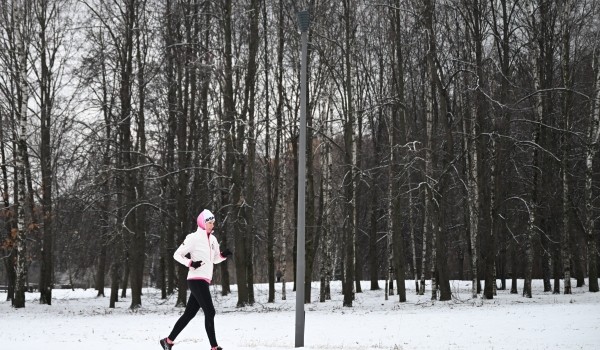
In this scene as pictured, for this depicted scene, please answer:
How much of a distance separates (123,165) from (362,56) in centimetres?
1219

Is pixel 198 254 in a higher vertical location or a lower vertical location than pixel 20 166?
lower

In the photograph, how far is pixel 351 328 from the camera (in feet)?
54.5

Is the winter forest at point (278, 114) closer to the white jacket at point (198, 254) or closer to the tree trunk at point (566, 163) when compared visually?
the tree trunk at point (566, 163)

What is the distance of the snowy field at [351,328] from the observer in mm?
12508

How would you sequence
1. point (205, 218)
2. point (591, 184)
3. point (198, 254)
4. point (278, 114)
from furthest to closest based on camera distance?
point (278, 114)
point (591, 184)
point (205, 218)
point (198, 254)

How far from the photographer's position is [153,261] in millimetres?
52938

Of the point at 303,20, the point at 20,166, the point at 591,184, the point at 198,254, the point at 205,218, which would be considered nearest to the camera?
the point at 198,254

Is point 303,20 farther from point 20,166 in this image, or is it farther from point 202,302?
point 20,166

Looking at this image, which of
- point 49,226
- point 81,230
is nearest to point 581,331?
point 81,230

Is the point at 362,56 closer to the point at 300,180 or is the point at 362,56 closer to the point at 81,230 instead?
the point at 81,230

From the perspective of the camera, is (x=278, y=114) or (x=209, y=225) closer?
(x=209, y=225)

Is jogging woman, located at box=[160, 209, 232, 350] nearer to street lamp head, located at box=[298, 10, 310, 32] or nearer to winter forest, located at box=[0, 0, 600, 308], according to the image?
street lamp head, located at box=[298, 10, 310, 32]

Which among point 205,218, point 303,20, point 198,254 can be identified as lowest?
point 198,254

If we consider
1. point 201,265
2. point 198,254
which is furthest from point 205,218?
point 201,265
